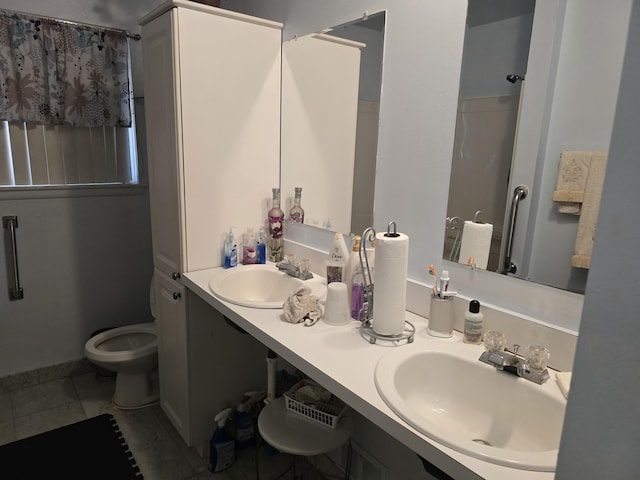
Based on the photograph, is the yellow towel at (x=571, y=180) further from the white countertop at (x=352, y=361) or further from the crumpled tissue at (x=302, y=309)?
the crumpled tissue at (x=302, y=309)

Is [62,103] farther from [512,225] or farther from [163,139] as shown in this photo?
[512,225]

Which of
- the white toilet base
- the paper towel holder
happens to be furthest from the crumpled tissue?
the white toilet base

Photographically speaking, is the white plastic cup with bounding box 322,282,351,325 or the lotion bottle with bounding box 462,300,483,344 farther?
the white plastic cup with bounding box 322,282,351,325

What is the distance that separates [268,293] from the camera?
72.8 inches

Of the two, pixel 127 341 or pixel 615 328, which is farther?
pixel 127 341

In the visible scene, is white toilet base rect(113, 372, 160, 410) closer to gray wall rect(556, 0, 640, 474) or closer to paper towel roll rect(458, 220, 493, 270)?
paper towel roll rect(458, 220, 493, 270)

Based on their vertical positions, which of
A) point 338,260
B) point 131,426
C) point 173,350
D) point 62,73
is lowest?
point 131,426

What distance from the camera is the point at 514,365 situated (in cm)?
101

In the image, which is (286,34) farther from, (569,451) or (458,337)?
(569,451)

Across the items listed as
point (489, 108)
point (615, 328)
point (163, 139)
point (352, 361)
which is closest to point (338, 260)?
point (352, 361)

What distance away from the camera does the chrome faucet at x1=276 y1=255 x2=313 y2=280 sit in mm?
1731

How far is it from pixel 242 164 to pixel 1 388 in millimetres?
1899

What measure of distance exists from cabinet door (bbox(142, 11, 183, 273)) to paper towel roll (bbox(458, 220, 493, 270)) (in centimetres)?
112

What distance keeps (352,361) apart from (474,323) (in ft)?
1.21
